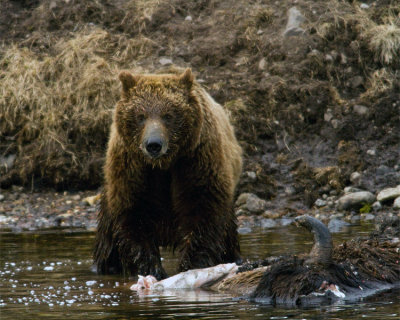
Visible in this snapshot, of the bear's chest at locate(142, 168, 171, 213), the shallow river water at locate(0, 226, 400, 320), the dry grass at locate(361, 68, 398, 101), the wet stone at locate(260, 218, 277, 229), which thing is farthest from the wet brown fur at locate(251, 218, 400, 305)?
the dry grass at locate(361, 68, 398, 101)

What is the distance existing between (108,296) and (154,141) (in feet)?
4.46

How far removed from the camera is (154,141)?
6664mm

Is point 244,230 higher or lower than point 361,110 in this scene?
lower

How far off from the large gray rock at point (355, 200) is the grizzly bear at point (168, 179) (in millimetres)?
3993

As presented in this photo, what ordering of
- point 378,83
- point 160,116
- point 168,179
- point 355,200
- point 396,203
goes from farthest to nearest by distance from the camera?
point 378,83 < point 355,200 < point 396,203 < point 168,179 < point 160,116

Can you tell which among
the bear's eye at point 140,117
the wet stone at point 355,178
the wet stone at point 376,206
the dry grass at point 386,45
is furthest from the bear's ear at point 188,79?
the dry grass at point 386,45

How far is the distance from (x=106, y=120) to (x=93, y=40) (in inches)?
88.4

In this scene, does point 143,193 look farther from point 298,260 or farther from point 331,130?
point 331,130

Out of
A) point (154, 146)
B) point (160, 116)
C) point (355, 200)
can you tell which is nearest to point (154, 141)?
point (154, 146)

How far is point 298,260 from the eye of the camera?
5711 millimetres

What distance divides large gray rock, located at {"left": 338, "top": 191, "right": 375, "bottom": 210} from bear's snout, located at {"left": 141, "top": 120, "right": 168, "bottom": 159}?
489 cm

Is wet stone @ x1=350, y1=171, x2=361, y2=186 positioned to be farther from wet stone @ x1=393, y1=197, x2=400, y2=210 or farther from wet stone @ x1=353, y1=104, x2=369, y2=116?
wet stone @ x1=353, y1=104, x2=369, y2=116

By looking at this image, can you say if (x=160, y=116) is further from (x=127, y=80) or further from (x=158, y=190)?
(x=158, y=190)

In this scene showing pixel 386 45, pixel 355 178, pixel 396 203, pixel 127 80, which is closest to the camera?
pixel 127 80
